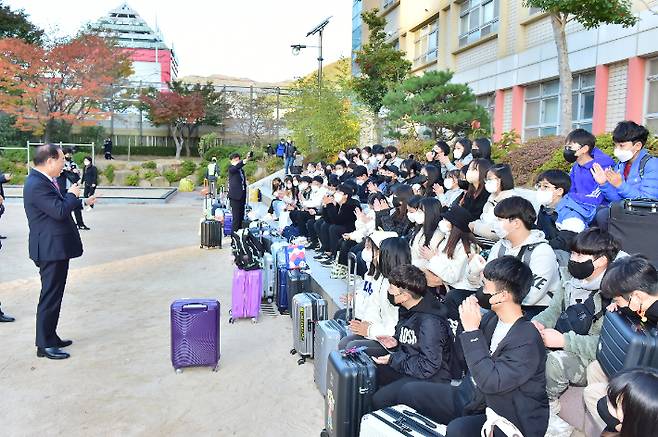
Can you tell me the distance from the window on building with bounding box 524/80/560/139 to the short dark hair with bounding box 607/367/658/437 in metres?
14.9

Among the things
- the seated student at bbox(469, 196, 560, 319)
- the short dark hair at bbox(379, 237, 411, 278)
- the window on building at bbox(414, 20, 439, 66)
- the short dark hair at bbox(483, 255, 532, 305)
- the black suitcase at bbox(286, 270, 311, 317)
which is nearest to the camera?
the short dark hair at bbox(483, 255, 532, 305)

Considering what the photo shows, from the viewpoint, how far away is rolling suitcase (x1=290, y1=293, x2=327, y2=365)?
228 inches

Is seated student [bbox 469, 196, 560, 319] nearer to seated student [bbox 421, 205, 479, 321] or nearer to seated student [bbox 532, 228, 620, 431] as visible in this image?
seated student [bbox 532, 228, 620, 431]

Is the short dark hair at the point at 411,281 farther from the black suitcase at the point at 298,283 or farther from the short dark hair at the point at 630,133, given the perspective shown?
the black suitcase at the point at 298,283

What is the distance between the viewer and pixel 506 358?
2852 mm

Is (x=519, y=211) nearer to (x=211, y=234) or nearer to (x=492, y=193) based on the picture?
(x=492, y=193)

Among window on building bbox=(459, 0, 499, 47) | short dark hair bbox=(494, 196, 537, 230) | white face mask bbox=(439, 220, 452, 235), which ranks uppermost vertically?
window on building bbox=(459, 0, 499, 47)

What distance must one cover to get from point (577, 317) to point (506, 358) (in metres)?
0.84

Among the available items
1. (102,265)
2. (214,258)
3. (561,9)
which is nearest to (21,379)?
(102,265)

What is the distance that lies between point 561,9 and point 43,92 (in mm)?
30398

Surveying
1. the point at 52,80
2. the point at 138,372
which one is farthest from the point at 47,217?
the point at 52,80

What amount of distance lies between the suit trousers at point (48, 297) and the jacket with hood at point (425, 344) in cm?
359

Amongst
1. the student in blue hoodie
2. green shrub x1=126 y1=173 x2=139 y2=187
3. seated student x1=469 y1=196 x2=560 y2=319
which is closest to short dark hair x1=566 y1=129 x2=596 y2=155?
the student in blue hoodie

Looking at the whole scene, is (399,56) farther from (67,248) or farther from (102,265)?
(67,248)
